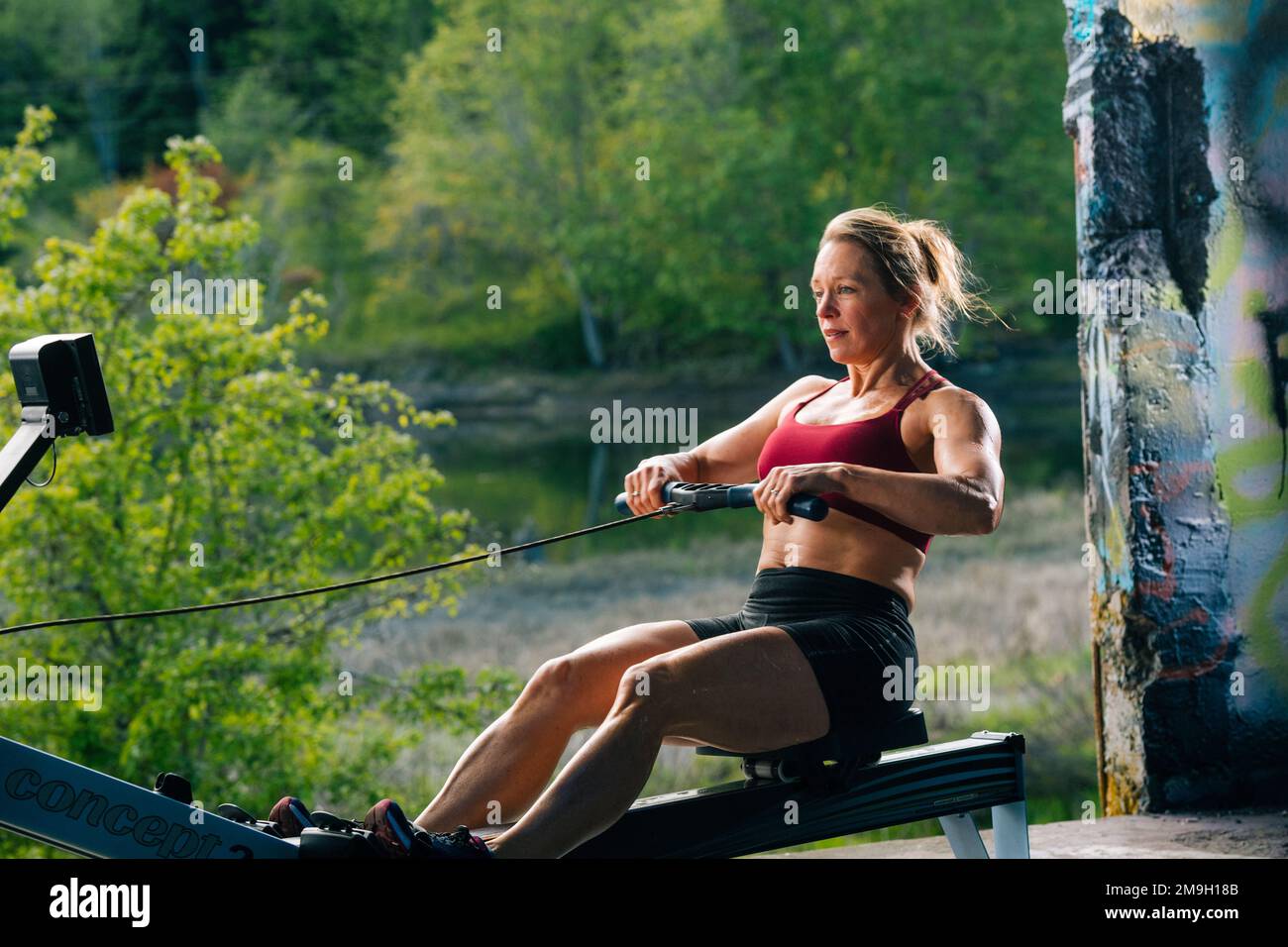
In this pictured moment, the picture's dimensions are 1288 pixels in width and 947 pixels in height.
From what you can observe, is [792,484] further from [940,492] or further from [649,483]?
[649,483]

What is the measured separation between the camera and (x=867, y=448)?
2.60 m

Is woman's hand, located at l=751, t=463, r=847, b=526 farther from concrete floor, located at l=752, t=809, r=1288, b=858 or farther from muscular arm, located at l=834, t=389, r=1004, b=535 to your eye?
concrete floor, located at l=752, t=809, r=1288, b=858

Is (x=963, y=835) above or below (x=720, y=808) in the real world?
below

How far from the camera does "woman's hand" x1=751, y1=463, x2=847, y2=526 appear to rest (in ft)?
7.81

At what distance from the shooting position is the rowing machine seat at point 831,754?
254cm

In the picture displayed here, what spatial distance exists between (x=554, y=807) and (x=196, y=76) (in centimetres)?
3404

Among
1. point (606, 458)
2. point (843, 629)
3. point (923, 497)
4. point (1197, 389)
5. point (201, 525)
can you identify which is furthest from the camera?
point (606, 458)

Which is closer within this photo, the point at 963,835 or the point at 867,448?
the point at 867,448

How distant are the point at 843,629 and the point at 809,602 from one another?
0.10 metres

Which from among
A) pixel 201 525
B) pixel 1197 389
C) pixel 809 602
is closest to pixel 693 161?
pixel 201 525

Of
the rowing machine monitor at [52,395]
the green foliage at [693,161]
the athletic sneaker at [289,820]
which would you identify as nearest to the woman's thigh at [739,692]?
the athletic sneaker at [289,820]

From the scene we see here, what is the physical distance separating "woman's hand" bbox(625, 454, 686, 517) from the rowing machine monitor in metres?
1.06

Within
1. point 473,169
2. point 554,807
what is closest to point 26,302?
point 554,807
